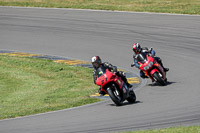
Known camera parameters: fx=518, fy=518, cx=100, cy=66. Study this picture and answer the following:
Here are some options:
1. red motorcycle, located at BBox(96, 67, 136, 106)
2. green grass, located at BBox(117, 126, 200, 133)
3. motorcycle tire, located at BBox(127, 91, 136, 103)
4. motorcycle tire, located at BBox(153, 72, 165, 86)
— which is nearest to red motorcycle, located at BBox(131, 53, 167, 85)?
motorcycle tire, located at BBox(153, 72, 165, 86)

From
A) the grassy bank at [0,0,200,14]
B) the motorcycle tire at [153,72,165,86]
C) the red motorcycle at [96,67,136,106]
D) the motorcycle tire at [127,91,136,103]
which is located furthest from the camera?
the grassy bank at [0,0,200,14]

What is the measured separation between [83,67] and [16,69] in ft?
10.2

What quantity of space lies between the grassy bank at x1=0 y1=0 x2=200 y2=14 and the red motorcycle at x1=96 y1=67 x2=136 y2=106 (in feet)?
59.1

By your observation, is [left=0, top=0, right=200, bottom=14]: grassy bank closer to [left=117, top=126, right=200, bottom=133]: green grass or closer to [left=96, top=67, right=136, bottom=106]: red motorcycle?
[left=96, top=67, right=136, bottom=106]: red motorcycle

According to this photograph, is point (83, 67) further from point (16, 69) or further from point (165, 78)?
point (165, 78)

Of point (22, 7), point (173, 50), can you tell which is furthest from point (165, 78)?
point (22, 7)

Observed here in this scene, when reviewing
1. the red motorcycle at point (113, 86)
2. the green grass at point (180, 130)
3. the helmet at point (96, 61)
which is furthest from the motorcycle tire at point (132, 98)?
the green grass at point (180, 130)

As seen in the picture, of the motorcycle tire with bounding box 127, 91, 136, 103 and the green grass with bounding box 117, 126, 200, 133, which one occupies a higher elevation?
the green grass with bounding box 117, 126, 200, 133

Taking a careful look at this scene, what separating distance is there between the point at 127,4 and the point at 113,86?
21.9 meters

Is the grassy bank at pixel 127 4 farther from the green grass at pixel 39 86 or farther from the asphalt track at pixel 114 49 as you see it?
the green grass at pixel 39 86

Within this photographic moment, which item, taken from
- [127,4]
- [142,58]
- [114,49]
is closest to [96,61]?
[142,58]

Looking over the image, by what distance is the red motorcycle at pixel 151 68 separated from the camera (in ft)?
61.0

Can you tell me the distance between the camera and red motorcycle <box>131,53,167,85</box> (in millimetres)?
18578

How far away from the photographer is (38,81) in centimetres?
2111
